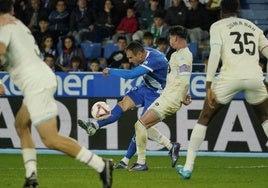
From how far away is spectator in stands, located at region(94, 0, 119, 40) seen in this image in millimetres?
20453

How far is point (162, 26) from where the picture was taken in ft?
64.4

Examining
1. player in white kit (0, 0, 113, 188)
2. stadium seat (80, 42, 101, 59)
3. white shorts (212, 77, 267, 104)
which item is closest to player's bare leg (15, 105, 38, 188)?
player in white kit (0, 0, 113, 188)

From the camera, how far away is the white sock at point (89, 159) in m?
9.78

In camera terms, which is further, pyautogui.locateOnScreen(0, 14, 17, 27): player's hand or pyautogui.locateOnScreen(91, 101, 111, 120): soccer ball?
pyautogui.locateOnScreen(91, 101, 111, 120): soccer ball

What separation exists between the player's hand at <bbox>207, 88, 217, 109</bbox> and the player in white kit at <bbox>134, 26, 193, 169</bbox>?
6.24ft

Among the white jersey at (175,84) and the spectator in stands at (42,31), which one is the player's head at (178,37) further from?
the spectator in stands at (42,31)

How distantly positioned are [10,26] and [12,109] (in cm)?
699

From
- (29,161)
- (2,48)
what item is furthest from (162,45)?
(2,48)

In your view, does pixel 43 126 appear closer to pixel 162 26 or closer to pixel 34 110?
pixel 34 110

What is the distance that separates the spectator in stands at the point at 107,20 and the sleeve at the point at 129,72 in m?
7.24

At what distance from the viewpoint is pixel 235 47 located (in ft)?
36.8

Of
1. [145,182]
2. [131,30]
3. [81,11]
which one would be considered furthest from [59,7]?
[145,182]

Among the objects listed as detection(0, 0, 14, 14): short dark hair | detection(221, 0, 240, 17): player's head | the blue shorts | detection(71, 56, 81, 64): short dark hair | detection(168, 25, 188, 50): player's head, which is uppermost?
detection(0, 0, 14, 14): short dark hair

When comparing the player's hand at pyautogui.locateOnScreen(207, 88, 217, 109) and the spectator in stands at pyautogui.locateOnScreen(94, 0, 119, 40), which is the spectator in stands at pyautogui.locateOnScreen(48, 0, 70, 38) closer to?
the spectator in stands at pyautogui.locateOnScreen(94, 0, 119, 40)
